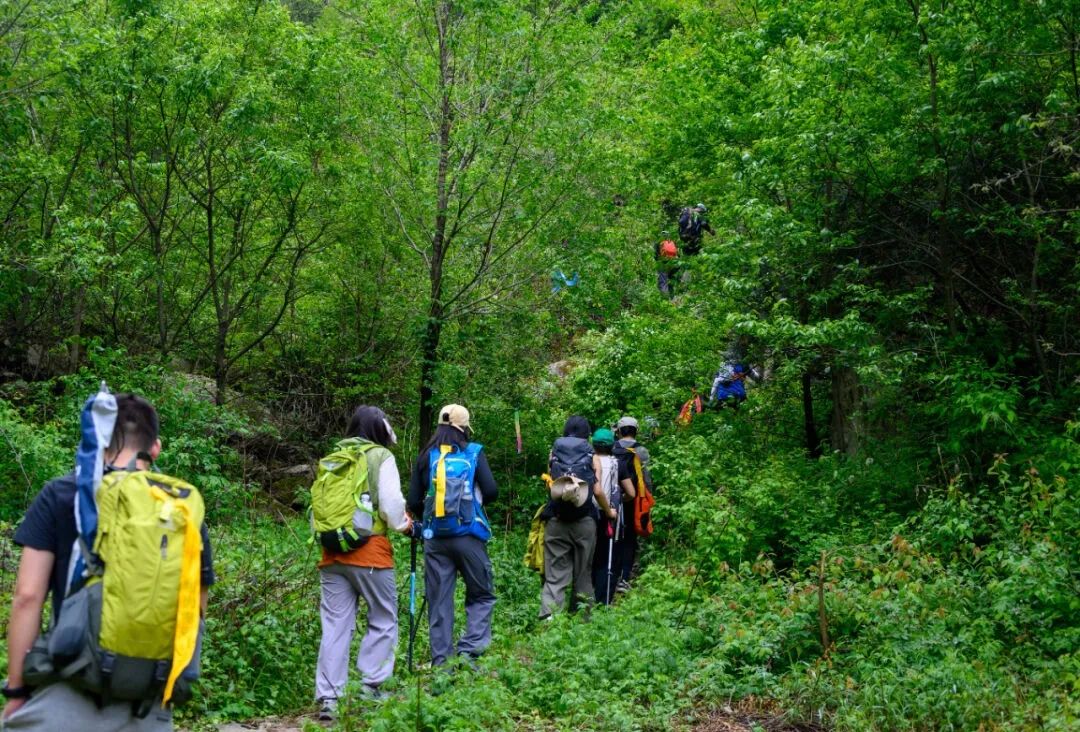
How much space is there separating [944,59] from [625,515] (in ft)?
18.3

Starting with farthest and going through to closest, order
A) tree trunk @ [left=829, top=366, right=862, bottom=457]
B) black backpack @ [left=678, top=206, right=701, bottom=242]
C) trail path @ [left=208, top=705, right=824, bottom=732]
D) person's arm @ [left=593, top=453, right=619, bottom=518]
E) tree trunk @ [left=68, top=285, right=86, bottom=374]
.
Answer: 1. black backpack @ [left=678, top=206, right=701, bottom=242]
2. tree trunk @ [left=68, top=285, right=86, bottom=374]
3. tree trunk @ [left=829, top=366, right=862, bottom=457]
4. person's arm @ [left=593, top=453, right=619, bottom=518]
5. trail path @ [left=208, top=705, right=824, bottom=732]

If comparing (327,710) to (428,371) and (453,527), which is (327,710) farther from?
(428,371)

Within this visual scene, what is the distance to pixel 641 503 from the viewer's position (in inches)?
415

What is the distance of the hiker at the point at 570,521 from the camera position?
8.93 meters

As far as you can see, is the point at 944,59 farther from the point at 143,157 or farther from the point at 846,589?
the point at 143,157

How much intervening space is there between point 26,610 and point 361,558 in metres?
3.33

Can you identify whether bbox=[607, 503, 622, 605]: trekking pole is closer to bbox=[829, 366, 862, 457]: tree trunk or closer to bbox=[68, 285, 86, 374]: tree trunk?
bbox=[829, 366, 862, 457]: tree trunk

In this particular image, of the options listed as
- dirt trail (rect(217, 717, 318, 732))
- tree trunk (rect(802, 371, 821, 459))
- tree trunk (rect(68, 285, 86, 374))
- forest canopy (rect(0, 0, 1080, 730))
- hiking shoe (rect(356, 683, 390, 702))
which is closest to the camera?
hiking shoe (rect(356, 683, 390, 702))

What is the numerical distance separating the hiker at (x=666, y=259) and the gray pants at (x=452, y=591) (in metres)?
8.26

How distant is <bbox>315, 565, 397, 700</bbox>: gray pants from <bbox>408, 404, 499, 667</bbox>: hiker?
1.97 ft

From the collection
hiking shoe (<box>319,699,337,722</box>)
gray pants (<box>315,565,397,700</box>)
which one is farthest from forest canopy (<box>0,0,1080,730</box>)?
gray pants (<box>315,565,397,700</box>)

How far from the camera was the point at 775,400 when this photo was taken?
583 inches

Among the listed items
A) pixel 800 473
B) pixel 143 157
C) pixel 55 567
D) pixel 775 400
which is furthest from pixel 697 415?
pixel 55 567

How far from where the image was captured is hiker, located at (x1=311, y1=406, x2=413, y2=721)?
6.53 m
